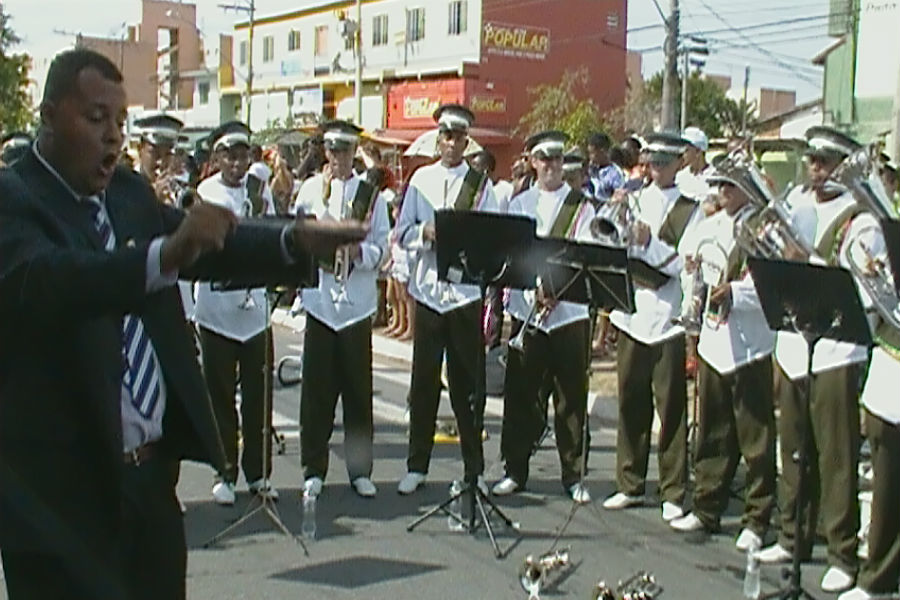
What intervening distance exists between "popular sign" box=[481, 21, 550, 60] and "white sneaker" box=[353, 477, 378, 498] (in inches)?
1710

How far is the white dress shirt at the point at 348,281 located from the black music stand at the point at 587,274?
1312 millimetres

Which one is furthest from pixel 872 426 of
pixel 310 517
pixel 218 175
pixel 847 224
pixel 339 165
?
pixel 218 175

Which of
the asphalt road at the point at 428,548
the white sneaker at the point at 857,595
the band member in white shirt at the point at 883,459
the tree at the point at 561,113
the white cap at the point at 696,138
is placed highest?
the tree at the point at 561,113

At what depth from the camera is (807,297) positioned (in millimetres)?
5426

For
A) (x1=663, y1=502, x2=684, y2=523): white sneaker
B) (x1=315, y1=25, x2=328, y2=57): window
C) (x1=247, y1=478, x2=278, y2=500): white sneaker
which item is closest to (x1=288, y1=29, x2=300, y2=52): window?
(x1=315, y1=25, x2=328, y2=57): window

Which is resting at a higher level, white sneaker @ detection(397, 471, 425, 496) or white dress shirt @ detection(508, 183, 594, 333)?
white dress shirt @ detection(508, 183, 594, 333)

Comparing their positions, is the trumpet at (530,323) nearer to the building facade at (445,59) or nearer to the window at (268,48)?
the building facade at (445,59)

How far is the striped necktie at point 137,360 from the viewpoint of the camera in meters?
3.48

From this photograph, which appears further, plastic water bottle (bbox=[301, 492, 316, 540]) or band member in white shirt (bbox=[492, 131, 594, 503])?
band member in white shirt (bbox=[492, 131, 594, 503])

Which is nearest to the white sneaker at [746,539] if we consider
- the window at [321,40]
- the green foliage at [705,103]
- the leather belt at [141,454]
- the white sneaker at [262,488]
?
the white sneaker at [262,488]

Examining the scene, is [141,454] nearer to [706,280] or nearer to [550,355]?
[706,280]

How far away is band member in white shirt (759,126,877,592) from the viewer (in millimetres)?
6047

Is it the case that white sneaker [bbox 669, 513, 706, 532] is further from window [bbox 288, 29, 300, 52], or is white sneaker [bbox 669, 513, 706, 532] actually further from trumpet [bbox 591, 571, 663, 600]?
window [bbox 288, 29, 300, 52]

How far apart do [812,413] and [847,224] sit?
103 centimetres
